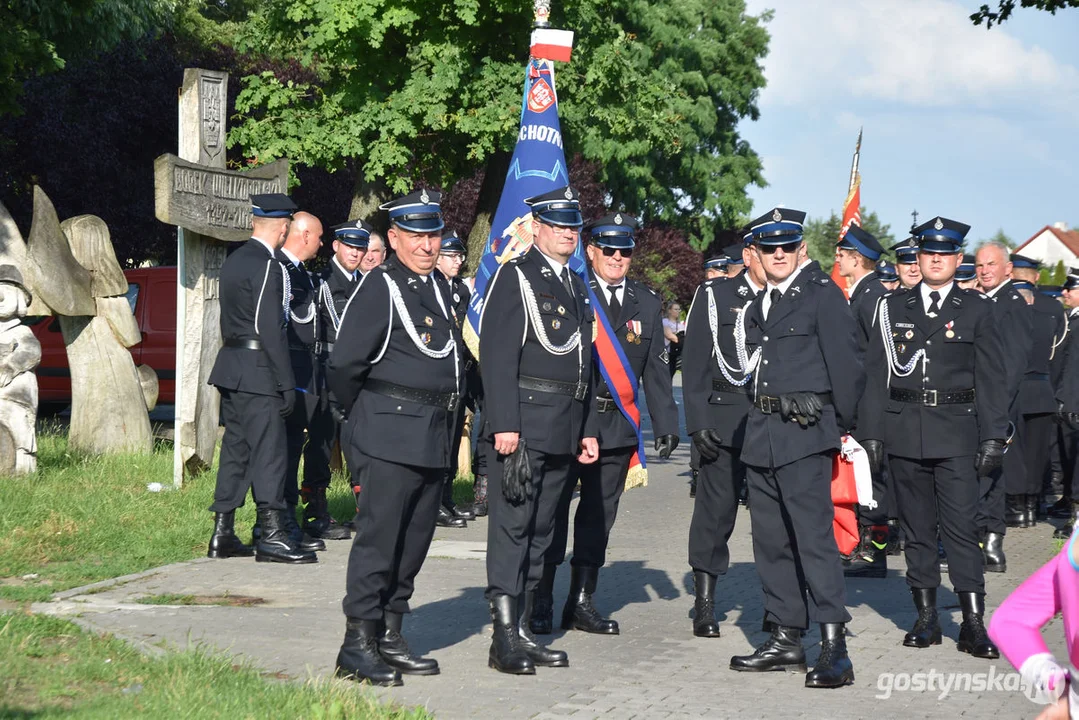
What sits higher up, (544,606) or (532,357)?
→ (532,357)

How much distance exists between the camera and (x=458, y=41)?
71.9 ft

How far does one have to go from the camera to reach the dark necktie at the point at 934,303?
798 cm

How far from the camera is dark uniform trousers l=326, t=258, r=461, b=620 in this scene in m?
6.64

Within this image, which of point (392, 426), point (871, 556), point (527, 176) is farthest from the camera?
point (527, 176)

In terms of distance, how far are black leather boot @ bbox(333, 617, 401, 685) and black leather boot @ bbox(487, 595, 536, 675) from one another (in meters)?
0.57

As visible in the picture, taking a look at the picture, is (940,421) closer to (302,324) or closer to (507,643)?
(507,643)

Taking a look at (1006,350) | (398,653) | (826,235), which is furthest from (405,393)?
(826,235)

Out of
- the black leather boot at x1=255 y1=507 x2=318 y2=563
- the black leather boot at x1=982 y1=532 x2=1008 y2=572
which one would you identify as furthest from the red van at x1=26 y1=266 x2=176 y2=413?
the black leather boot at x1=982 y1=532 x2=1008 y2=572

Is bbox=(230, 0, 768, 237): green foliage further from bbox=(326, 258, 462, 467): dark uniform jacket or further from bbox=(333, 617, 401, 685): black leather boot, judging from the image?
bbox=(333, 617, 401, 685): black leather boot

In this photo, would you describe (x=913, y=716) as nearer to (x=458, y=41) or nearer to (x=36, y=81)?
(x=458, y=41)

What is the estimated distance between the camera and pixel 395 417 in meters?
6.70

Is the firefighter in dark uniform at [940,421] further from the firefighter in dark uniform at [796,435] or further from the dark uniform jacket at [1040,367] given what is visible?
the dark uniform jacket at [1040,367]

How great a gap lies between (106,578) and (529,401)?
130 inches

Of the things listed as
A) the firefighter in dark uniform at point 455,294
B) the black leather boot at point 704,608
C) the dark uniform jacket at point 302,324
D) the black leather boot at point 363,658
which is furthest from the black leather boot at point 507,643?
the firefighter in dark uniform at point 455,294
